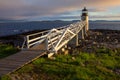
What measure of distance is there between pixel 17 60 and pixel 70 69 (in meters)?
2.53

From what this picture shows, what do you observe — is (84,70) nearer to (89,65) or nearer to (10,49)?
(89,65)

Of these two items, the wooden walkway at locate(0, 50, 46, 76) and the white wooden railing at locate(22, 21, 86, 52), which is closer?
the wooden walkway at locate(0, 50, 46, 76)

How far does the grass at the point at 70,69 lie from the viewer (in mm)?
13852

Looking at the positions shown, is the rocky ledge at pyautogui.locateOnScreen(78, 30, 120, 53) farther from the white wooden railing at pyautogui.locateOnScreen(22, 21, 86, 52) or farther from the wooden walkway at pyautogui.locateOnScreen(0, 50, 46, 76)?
the wooden walkway at pyautogui.locateOnScreen(0, 50, 46, 76)

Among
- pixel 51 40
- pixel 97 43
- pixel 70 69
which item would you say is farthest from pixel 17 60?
pixel 97 43

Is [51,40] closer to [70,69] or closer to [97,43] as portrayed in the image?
[70,69]

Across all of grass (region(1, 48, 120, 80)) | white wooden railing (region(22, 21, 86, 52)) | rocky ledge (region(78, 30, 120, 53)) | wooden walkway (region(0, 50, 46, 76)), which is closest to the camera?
wooden walkway (region(0, 50, 46, 76))

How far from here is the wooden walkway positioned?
13.3 metres

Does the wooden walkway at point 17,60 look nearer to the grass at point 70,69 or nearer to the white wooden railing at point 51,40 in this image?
the grass at point 70,69

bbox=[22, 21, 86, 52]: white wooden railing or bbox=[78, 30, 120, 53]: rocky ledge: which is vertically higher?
bbox=[22, 21, 86, 52]: white wooden railing

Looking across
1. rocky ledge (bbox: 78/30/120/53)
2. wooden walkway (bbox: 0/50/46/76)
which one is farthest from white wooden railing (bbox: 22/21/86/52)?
rocky ledge (bbox: 78/30/120/53)

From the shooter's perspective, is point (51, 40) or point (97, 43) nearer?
point (51, 40)

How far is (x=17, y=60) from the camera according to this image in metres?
14.8

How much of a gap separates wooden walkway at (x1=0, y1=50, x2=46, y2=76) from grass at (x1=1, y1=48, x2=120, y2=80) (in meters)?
0.22
